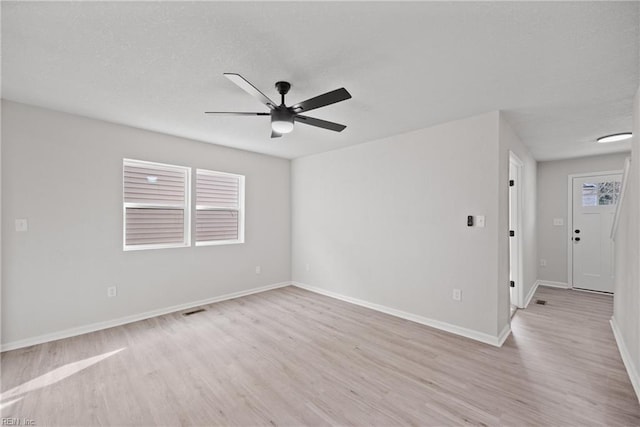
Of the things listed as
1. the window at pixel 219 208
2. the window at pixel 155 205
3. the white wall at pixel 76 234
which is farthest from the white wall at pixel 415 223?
the window at pixel 155 205

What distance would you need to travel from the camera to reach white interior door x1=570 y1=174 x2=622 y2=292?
4.50m

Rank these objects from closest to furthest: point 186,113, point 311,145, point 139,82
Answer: point 139,82
point 186,113
point 311,145

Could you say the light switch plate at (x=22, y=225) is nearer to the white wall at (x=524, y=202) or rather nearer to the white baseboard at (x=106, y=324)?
the white baseboard at (x=106, y=324)

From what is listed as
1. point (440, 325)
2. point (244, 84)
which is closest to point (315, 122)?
point (244, 84)

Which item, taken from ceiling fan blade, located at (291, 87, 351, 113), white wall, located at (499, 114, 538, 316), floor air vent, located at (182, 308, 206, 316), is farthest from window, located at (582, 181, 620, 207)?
floor air vent, located at (182, 308, 206, 316)

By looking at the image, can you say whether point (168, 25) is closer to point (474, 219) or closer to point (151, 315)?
point (474, 219)

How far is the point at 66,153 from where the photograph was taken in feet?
9.57

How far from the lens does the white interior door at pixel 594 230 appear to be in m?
4.50

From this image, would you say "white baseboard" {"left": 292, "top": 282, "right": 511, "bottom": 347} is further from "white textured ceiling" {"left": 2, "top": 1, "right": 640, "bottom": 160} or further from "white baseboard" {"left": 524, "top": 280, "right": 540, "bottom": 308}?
A: "white textured ceiling" {"left": 2, "top": 1, "right": 640, "bottom": 160}

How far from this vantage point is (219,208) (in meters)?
4.32

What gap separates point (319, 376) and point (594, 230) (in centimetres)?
559

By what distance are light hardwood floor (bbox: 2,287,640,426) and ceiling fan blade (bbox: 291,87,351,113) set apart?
2221 millimetres

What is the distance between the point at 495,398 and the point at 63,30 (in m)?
3.86

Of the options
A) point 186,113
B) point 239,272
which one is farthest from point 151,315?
point 186,113
